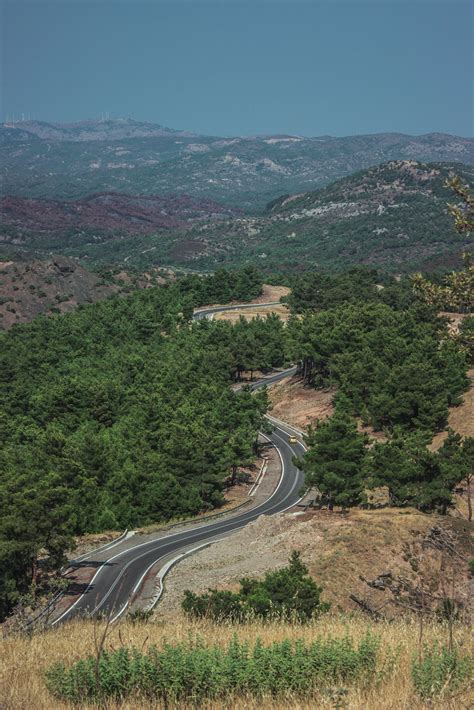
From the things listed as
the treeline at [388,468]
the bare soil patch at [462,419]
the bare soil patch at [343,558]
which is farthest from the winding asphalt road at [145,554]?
the bare soil patch at [462,419]

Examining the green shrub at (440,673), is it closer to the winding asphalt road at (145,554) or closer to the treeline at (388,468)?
the winding asphalt road at (145,554)

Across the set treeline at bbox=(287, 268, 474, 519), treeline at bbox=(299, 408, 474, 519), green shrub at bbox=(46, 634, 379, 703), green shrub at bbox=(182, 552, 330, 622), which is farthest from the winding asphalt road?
green shrub at bbox=(46, 634, 379, 703)

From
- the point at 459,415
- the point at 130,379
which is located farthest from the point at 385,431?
the point at 130,379

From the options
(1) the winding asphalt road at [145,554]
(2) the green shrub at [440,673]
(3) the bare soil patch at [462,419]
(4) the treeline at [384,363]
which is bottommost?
(1) the winding asphalt road at [145,554]

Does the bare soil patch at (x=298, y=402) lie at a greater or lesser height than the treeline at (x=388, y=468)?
lesser

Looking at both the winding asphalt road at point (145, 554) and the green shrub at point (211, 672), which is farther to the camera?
the winding asphalt road at point (145, 554)

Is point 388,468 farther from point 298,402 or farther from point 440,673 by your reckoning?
point 298,402
